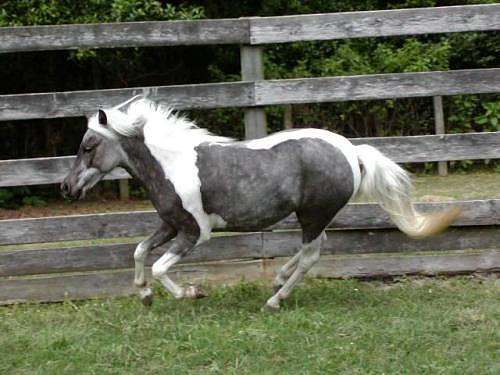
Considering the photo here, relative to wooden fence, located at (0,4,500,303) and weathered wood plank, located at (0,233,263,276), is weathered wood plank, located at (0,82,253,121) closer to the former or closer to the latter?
wooden fence, located at (0,4,500,303)

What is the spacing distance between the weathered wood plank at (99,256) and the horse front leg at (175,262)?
1.01m

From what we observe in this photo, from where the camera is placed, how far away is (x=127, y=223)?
22.2ft

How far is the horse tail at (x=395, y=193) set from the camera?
602cm

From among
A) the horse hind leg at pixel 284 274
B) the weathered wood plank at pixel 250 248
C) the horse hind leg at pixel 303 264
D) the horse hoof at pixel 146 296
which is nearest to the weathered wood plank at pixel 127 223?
the weathered wood plank at pixel 250 248

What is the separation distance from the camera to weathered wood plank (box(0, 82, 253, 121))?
21.5 feet

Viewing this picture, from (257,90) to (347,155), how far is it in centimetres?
117

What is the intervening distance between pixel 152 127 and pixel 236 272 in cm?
158

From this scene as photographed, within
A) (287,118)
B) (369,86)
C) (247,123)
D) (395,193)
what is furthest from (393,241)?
(287,118)

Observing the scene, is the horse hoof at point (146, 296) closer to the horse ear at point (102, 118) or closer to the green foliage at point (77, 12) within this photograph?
the horse ear at point (102, 118)

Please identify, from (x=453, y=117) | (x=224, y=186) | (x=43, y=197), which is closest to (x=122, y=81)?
(x=43, y=197)

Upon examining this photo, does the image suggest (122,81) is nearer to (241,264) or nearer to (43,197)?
(43,197)

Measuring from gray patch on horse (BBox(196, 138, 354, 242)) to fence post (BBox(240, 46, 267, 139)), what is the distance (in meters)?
0.90

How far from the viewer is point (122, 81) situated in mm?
12633

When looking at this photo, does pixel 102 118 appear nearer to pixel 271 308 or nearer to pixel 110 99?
pixel 110 99
